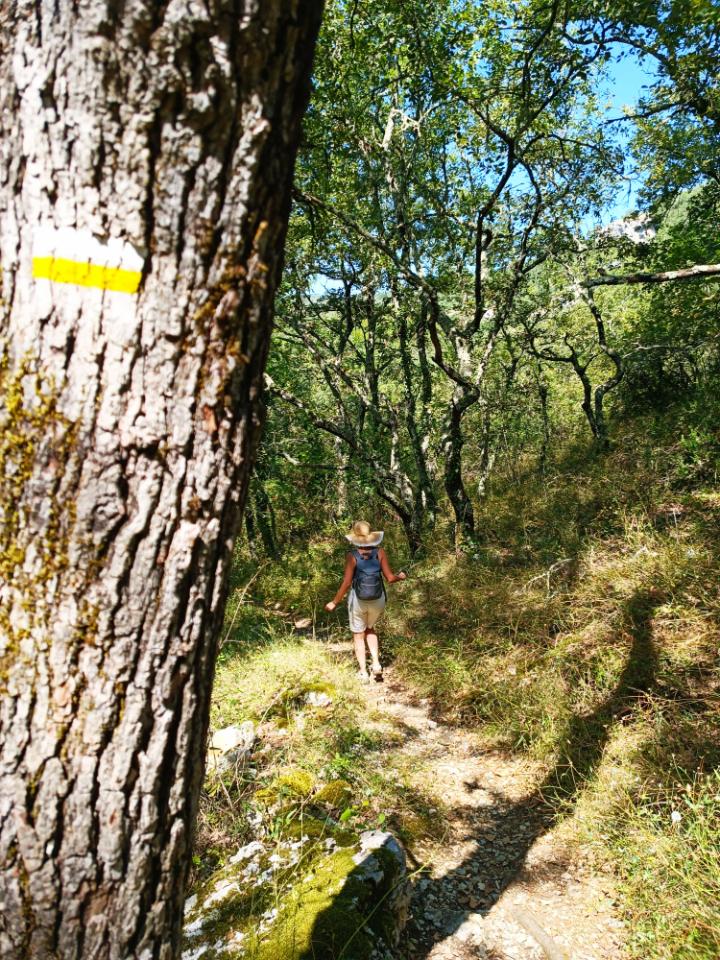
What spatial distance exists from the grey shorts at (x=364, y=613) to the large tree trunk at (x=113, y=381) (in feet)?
15.8

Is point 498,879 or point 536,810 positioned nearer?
point 498,879

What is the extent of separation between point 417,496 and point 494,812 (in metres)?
7.81

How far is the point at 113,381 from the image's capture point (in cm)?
104

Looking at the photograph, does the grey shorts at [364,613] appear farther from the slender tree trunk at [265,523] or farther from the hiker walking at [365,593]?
the slender tree trunk at [265,523]

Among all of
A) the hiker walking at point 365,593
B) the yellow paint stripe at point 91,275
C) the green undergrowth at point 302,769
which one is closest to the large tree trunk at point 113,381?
the yellow paint stripe at point 91,275

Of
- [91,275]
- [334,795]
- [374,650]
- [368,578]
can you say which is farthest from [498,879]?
[91,275]

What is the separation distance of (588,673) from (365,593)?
2320 millimetres

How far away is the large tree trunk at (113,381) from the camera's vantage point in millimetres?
985

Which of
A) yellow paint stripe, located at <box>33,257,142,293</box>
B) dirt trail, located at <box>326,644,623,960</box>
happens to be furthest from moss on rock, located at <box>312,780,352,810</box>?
yellow paint stripe, located at <box>33,257,142,293</box>

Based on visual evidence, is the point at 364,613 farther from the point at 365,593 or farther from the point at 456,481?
the point at 456,481

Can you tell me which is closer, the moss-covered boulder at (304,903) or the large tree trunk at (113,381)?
the large tree trunk at (113,381)

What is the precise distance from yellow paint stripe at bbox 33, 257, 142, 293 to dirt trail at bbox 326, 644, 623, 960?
11.1 ft

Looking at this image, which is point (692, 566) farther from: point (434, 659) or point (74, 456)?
point (74, 456)

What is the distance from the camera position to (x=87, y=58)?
0.97m
